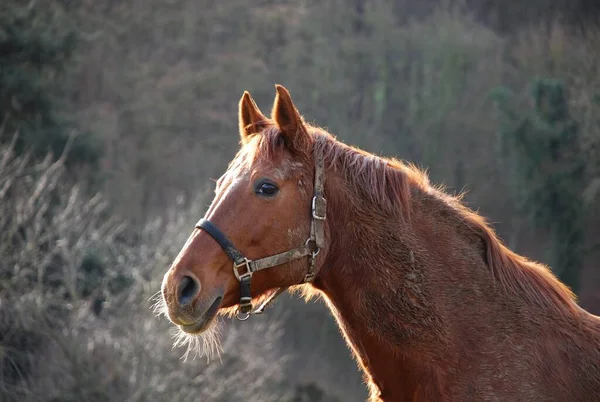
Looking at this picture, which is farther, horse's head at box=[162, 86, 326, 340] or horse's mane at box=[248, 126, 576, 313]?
horse's mane at box=[248, 126, 576, 313]

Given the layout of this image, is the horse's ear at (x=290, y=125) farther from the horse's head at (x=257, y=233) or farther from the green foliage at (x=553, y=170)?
the green foliage at (x=553, y=170)

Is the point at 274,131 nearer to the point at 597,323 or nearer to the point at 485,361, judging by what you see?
the point at 485,361

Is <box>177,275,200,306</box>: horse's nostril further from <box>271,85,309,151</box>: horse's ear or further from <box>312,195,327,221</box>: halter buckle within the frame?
<box>271,85,309,151</box>: horse's ear

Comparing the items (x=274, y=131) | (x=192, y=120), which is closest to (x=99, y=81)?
(x=192, y=120)

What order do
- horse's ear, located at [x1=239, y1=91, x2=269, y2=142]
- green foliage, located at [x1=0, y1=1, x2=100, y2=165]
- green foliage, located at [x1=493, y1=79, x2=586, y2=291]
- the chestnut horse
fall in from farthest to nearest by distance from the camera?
green foliage, located at [x1=493, y1=79, x2=586, y2=291], green foliage, located at [x1=0, y1=1, x2=100, y2=165], horse's ear, located at [x1=239, y1=91, x2=269, y2=142], the chestnut horse

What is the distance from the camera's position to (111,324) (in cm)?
1217

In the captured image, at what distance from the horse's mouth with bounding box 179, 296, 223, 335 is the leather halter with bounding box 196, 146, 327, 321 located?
0.53ft

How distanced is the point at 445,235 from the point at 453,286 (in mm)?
263

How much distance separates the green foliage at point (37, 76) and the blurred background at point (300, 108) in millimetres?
48

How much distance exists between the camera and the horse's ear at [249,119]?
4.22m

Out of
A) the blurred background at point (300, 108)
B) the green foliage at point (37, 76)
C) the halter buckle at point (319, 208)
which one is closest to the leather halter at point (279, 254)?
the halter buckle at point (319, 208)

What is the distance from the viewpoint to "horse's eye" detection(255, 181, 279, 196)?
380 centimetres

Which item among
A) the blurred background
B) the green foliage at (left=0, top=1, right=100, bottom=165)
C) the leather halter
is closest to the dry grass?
the blurred background

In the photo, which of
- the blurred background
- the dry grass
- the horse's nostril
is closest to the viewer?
the horse's nostril
